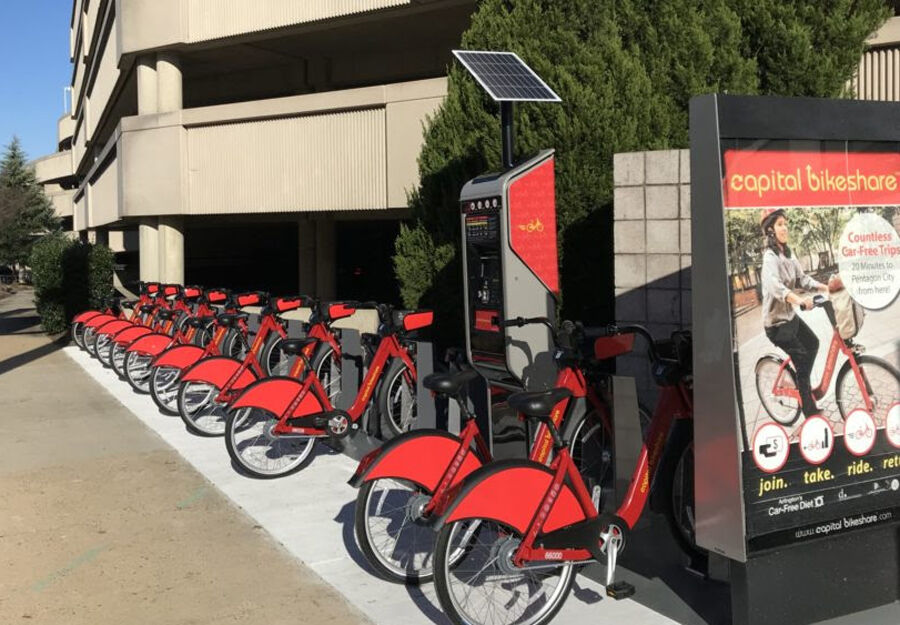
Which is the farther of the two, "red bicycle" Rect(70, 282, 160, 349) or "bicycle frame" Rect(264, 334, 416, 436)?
"red bicycle" Rect(70, 282, 160, 349)

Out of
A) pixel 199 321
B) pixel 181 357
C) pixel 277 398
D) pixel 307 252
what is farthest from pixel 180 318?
pixel 307 252

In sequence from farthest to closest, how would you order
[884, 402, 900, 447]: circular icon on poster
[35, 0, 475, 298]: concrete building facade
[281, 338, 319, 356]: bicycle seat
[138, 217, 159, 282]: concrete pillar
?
1. [138, 217, 159, 282]: concrete pillar
2. [35, 0, 475, 298]: concrete building facade
3. [281, 338, 319, 356]: bicycle seat
4. [884, 402, 900, 447]: circular icon on poster

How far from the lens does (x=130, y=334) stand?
35.2 feet

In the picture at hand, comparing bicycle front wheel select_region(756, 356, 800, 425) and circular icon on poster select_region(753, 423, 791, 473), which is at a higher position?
bicycle front wheel select_region(756, 356, 800, 425)

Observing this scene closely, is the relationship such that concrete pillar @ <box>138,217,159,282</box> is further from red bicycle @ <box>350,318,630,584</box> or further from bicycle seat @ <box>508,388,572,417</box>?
bicycle seat @ <box>508,388,572,417</box>

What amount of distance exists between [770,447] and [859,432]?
1.61 ft

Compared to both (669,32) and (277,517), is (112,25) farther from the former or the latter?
(277,517)

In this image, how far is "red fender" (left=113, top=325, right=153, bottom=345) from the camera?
34.8 feet

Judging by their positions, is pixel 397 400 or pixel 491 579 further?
pixel 397 400

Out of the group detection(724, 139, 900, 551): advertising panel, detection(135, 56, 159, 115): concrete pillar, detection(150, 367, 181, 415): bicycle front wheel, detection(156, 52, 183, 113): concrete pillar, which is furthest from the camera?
detection(135, 56, 159, 115): concrete pillar

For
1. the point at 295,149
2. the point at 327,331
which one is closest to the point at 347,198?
the point at 295,149

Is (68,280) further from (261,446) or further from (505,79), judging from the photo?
(505,79)

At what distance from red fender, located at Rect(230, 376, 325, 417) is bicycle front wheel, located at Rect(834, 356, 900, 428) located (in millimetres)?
3707

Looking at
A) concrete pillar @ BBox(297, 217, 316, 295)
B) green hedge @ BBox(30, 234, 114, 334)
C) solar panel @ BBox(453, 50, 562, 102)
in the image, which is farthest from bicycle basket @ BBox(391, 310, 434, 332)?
concrete pillar @ BBox(297, 217, 316, 295)
